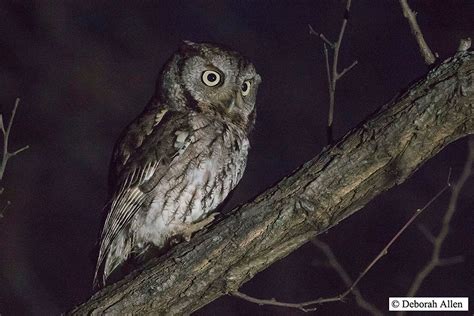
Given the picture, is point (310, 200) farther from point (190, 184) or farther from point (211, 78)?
point (211, 78)

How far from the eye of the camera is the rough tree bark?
93.0 inches

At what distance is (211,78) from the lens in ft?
10.7

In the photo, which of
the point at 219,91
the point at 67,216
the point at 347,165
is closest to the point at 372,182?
the point at 347,165

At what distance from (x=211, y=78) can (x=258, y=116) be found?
326cm

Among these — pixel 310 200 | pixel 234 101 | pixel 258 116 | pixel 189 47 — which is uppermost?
pixel 258 116

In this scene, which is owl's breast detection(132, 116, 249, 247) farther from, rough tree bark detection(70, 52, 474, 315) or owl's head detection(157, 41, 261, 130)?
rough tree bark detection(70, 52, 474, 315)

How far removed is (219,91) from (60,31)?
170 inches

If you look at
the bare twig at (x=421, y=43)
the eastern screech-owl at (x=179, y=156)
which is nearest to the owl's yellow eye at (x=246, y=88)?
the eastern screech-owl at (x=179, y=156)

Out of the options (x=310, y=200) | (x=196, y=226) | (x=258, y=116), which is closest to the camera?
(x=310, y=200)

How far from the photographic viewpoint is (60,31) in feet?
24.0

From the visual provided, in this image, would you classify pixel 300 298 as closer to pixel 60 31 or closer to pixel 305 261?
pixel 305 261

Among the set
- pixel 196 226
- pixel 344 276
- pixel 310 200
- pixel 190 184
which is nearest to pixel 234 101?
pixel 190 184

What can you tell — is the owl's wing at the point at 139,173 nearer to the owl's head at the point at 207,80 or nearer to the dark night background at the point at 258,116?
the owl's head at the point at 207,80

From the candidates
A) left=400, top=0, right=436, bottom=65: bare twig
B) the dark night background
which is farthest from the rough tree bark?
the dark night background
